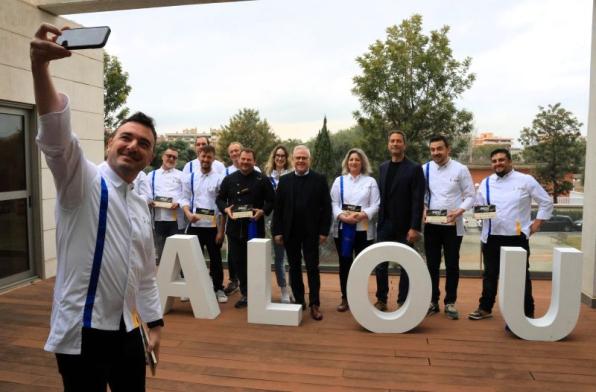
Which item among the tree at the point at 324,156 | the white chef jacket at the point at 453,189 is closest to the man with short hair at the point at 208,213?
the white chef jacket at the point at 453,189

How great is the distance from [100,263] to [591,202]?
4741mm

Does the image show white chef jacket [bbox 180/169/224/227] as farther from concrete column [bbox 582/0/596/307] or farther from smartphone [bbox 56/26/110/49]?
concrete column [bbox 582/0/596/307]

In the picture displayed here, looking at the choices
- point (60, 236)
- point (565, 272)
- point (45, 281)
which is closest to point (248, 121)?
point (45, 281)

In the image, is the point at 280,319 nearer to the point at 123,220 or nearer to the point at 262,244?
the point at 262,244

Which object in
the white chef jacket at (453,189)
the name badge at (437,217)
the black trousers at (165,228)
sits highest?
the white chef jacket at (453,189)

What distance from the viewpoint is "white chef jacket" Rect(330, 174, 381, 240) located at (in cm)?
428

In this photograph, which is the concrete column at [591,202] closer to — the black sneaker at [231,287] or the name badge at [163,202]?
the black sneaker at [231,287]

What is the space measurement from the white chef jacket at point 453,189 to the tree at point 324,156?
839cm

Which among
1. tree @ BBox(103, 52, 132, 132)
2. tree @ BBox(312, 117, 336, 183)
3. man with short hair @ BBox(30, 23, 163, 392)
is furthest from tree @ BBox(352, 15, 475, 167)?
man with short hair @ BBox(30, 23, 163, 392)

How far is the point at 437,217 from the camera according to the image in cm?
405

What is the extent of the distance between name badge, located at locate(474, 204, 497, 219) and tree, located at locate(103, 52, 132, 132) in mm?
14893

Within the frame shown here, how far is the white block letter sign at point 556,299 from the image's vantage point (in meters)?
3.55

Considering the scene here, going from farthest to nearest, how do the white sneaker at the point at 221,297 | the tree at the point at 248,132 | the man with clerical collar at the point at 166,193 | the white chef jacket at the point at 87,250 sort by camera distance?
the tree at the point at 248,132, the man with clerical collar at the point at 166,193, the white sneaker at the point at 221,297, the white chef jacket at the point at 87,250

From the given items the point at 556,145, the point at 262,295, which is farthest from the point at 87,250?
the point at 556,145
